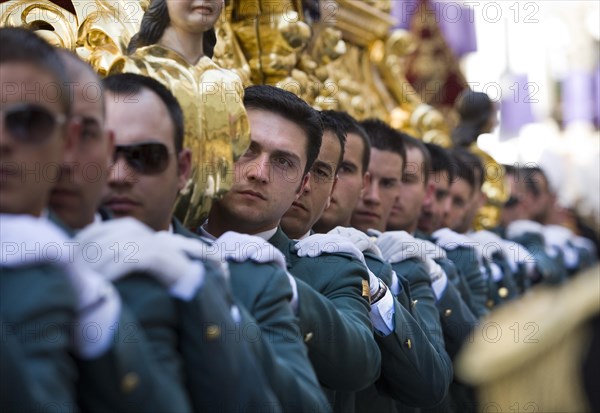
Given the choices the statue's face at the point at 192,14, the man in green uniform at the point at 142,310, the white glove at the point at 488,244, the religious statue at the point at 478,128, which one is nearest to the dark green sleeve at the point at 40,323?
the man in green uniform at the point at 142,310

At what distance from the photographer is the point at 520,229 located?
690 cm

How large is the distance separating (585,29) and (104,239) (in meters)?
16.9

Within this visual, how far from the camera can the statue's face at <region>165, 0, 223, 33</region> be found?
9.32ft

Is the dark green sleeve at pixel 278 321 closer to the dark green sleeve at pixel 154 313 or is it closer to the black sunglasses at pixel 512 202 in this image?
the dark green sleeve at pixel 154 313

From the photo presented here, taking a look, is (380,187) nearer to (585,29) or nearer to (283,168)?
(283,168)

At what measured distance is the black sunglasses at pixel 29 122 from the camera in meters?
1.85

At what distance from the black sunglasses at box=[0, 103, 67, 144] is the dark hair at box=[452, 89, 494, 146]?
409 cm

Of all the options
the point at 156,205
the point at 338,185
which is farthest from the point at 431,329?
the point at 156,205

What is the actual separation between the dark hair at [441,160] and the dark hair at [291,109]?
2.03 m

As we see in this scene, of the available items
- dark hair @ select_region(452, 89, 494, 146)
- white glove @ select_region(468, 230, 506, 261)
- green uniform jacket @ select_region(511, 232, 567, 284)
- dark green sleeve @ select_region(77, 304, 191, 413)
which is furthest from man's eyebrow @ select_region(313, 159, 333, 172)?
green uniform jacket @ select_region(511, 232, 567, 284)

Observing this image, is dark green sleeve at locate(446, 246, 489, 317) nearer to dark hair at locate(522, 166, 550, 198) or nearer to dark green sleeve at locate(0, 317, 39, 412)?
dark hair at locate(522, 166, 550, 198)

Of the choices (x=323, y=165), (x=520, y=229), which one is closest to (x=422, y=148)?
(x=323, y=165)

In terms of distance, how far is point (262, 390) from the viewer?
2.08 meters

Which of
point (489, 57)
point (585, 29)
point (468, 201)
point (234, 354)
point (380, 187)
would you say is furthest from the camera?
point (585, 29)
